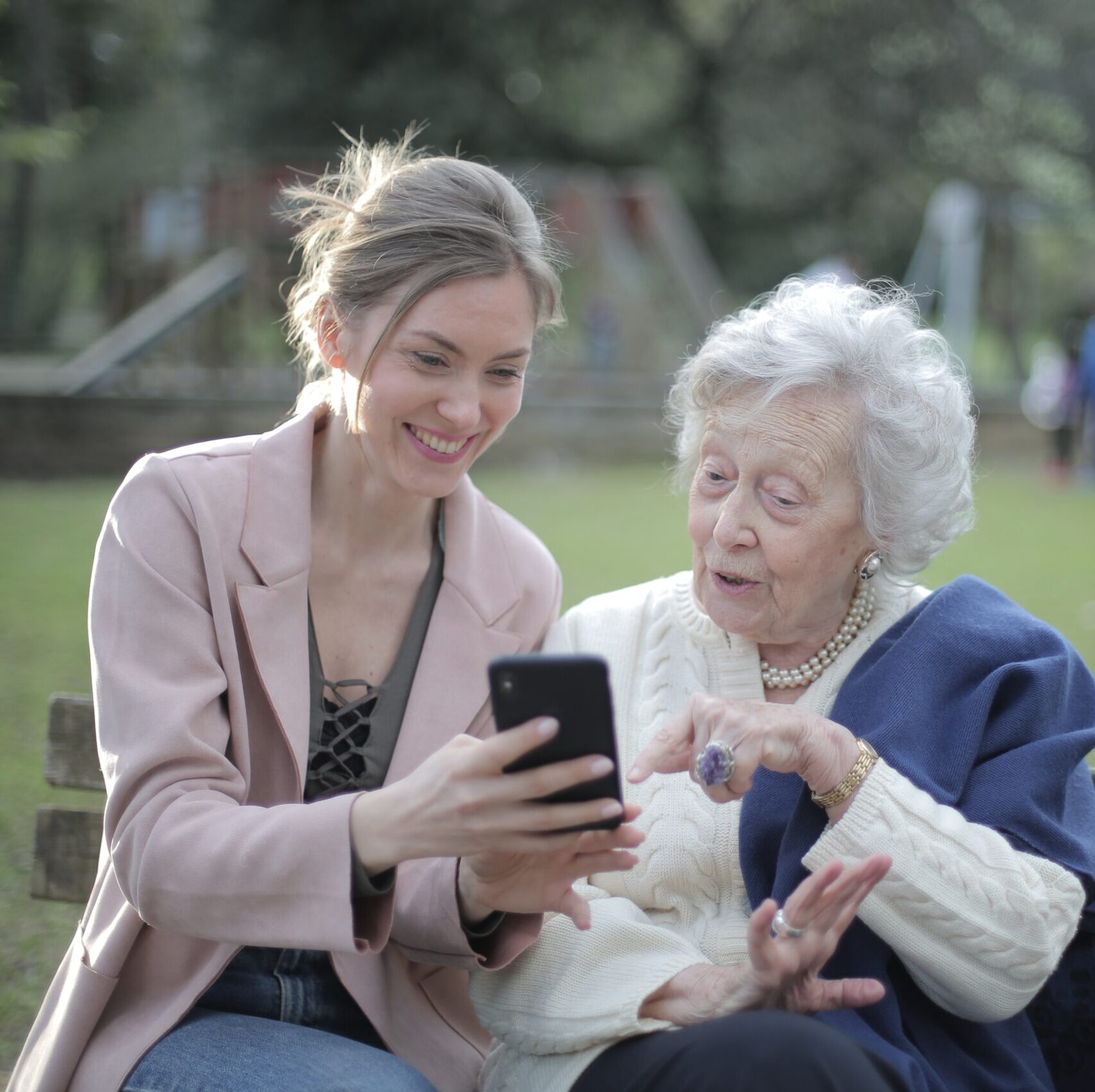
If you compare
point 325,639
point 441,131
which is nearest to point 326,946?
point 325,639

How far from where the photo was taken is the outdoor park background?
9.27 metres

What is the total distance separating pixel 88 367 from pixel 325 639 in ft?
38.2

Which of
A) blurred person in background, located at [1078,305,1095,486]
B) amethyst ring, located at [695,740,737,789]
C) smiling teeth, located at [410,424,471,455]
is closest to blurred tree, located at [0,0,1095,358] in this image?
blurred person in background, located at [1078,305,1095,486]

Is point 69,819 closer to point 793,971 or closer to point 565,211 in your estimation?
point 793,971

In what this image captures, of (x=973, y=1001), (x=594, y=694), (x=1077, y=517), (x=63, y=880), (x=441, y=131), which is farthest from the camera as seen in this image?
(x=441, y=131)

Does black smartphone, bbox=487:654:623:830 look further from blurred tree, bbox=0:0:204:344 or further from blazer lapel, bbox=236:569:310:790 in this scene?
blurred tree, bbox=0:0:204:344

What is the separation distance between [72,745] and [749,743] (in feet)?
5.21

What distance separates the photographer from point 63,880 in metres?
3.06

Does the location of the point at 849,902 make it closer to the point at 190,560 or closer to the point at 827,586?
the point at 827,586

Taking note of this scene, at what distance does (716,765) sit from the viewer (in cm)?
220

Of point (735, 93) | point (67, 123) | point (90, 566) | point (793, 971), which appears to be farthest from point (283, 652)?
point (735, 93)

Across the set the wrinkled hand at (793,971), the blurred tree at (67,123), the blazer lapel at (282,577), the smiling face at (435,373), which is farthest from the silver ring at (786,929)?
the blurred tree at (67,123)

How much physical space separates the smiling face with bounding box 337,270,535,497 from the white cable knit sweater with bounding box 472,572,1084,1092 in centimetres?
71

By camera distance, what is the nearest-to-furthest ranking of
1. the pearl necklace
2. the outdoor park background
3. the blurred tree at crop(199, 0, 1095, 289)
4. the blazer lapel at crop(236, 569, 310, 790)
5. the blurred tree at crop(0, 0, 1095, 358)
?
the blazer lapel at crop(236, 569, 310, 790), the pearl necklace, the outdoor park background, the blurred tree at crop(0, 0, 1095, 358), the blurred tree at crop(199, 0, 1095, 289)
